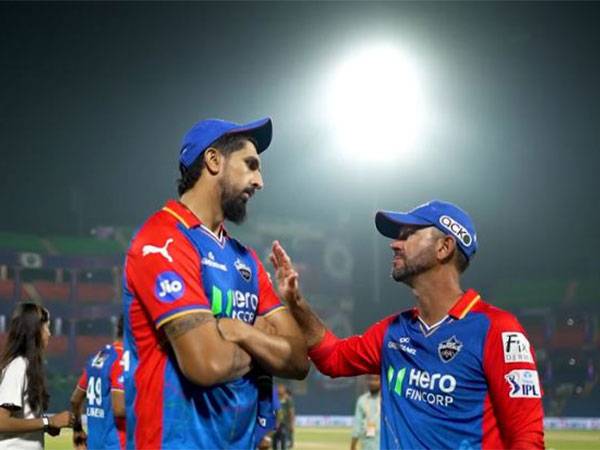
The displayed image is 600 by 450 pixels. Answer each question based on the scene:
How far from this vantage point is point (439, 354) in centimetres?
450

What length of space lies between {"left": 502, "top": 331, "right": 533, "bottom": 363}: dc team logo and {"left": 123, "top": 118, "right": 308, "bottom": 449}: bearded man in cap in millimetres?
1417

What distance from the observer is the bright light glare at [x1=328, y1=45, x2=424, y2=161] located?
109ft

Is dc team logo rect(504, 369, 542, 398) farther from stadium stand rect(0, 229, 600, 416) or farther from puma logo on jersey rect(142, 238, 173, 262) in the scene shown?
stadium stand rect(0, 229, 600, 416)

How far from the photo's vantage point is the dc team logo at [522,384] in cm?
420

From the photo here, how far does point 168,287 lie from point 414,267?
2119 millimetres

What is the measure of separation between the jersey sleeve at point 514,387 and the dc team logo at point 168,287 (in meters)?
1.93

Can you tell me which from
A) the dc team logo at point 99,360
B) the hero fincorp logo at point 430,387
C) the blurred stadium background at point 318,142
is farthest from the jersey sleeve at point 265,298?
the blurred stadium background at point 318,142

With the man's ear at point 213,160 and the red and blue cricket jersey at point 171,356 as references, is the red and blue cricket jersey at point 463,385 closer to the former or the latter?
the red and blue cricket jersey at point 171,356

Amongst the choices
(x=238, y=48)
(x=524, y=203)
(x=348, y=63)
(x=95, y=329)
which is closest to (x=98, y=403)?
(x=95, y=329)

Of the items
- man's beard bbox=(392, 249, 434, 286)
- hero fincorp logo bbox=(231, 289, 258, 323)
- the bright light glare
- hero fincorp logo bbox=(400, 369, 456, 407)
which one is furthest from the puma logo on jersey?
the bright light glare

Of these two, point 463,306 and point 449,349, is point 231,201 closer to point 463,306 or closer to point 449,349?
point 449,349

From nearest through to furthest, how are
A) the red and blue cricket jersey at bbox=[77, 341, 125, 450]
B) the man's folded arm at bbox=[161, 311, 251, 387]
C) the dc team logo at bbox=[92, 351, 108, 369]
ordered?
the man's folded arm at bbox=[161, 311, 251, 387] < the red and blue cricket jersey at bbox=[77, 341, 125, 450] < the dc team logo at bbox=[92, 351, 108, 369]

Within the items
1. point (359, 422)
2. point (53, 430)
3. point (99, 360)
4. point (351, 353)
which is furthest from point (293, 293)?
point (359, 422)

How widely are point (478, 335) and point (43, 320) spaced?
3.18m
